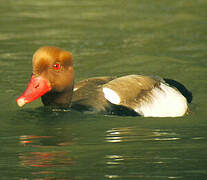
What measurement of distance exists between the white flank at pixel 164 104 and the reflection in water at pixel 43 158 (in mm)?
2041

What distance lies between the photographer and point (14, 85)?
10.7 meters

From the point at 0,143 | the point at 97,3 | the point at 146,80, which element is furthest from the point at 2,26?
the point at 0,143

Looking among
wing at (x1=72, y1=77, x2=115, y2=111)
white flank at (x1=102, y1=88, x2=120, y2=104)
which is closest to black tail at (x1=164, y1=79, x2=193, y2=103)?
wing at (x1=72, y1=77, x2=115, y2=111)

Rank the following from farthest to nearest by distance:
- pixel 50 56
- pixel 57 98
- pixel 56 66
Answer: pixel 57 98
pixel 56 66
pixel 50 56

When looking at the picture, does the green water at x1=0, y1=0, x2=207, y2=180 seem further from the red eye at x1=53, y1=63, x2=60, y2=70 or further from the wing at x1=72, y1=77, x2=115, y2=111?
the red eye at x1=53, y1=63, x2=60, y2=70

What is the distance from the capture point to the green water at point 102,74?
19.8 ft

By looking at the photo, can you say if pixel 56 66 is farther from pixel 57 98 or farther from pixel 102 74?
pixel 102 74

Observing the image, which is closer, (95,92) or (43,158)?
(43,158)

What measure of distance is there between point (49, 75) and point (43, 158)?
80.4 inches

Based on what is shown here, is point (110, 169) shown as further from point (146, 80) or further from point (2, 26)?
point (2, 26)

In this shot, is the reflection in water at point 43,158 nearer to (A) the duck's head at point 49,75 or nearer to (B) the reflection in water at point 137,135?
(B) the reflection in water at point 137,135

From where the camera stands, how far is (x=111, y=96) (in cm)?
859

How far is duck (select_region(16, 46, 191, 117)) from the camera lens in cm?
798

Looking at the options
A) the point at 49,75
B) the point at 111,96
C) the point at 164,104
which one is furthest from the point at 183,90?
the point at 49,75
